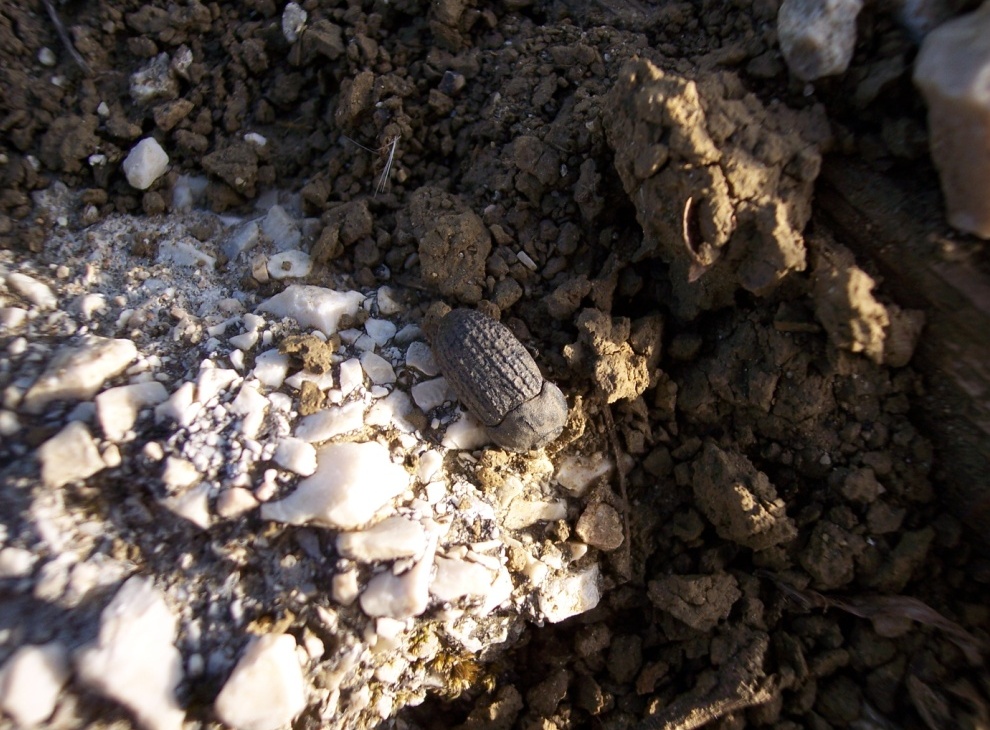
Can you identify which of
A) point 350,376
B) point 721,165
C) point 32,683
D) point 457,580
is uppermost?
point 721,165

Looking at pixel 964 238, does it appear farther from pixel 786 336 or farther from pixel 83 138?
pixel 83 138

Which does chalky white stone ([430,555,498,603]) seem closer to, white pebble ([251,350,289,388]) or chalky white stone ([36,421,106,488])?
white pebble ([251,350,289,388])

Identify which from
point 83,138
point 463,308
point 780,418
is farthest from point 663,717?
point 83,138

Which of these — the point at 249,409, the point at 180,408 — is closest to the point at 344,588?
the point at 249,409

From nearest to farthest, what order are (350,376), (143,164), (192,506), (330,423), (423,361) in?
(192,506)
(330,423)
(350,376)
(423,361)
(143,164)

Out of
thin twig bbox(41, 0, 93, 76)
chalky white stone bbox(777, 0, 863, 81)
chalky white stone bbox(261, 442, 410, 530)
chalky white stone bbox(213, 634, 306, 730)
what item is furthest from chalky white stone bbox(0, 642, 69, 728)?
chalky white stone bbox(777, 0, 863, 81)

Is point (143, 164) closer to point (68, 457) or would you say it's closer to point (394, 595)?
point (68, 457)
